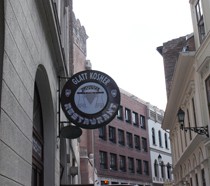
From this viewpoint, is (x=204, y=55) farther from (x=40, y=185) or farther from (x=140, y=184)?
(x=140, y=184)

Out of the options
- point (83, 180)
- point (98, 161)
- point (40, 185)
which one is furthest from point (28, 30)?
point (98, 161)

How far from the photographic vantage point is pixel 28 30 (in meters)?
6.21

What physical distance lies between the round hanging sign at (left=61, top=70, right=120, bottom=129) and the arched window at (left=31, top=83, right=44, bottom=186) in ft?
2.03

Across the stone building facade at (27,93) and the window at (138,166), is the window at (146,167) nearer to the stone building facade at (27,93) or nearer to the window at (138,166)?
the window at (138,166)

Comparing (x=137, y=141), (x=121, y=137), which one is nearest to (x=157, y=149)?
(x=137, y=141)

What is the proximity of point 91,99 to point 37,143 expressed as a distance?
1.55m

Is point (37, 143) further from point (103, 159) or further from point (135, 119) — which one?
point (135, 119)

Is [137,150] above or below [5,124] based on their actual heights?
above

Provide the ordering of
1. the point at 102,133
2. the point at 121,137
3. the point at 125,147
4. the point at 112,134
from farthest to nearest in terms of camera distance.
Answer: the point at 121,137
the point at 125,147
the point at 112,134
the point at 102,133

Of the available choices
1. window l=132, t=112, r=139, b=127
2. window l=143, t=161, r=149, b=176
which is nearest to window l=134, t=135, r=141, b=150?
window l=132, t=112, r=139, b=127

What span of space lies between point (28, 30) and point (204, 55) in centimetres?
1201

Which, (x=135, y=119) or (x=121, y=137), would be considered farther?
(x=135, y=119)

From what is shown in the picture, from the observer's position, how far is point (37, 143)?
8.42 metres

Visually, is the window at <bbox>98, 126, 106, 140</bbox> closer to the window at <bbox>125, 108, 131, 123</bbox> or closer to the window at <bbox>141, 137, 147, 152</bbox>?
the window at <bbox>125, 108, 131, 123</bbox>
